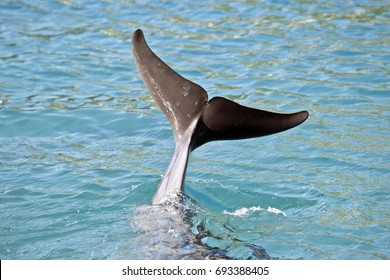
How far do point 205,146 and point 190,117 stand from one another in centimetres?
190

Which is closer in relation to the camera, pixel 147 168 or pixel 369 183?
pixel 369 183

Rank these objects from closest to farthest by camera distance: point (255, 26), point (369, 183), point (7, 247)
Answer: point (7, 247) → point (369, 183) → point (255, 26)

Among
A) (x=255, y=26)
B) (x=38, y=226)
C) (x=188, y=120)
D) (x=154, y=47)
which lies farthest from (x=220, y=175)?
(x=255, y=26)

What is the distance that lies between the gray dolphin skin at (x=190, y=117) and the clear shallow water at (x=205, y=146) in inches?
13.8

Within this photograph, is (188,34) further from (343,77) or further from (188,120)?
(188,120)

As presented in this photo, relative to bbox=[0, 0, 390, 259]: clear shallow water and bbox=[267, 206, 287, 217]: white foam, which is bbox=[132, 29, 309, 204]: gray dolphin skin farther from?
bbox=[267, 206, 287, 217]: white foam


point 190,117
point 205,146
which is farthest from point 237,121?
point 205,146

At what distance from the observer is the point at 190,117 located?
19.5ft

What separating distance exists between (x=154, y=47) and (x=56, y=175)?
4.05 meters

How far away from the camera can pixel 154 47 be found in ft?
35.4

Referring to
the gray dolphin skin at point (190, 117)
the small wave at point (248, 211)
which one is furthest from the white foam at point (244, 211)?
the gray dolphin skin at point (190, 117)

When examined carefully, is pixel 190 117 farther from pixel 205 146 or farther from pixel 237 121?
pixel 205 146

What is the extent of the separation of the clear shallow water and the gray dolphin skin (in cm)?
35

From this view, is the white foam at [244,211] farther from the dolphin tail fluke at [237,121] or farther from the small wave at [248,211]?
the dolphin tail fluke at [237,121]
